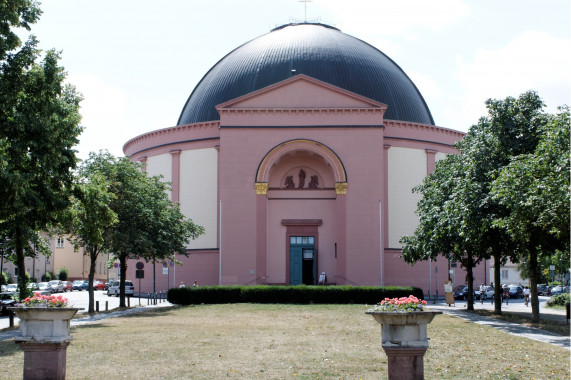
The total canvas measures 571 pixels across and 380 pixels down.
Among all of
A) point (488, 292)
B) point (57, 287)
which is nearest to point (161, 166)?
point (57, 287)

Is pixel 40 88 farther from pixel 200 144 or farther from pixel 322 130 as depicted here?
pixel 200 144

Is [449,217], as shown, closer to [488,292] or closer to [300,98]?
[300,98]

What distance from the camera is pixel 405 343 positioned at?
11266mm

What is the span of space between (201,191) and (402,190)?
51.3 feet

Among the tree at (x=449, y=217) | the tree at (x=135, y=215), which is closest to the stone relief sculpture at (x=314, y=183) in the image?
the tree at (x=449, y=217)

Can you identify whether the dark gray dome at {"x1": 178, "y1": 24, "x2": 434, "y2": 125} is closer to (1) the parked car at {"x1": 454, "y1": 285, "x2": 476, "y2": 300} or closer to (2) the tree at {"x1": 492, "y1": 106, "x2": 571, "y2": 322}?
(1) the parked car at {"x1": 454, "y1": 285, "x2": 476, "y2": 300}

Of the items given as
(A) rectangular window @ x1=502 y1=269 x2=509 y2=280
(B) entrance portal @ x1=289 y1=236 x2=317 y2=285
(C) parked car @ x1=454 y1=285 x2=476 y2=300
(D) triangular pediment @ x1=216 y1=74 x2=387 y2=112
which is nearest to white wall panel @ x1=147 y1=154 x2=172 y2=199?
(D) triangular pediment @ x1=216 y1=74 x2=387 y2=112

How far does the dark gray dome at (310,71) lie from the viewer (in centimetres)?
5778

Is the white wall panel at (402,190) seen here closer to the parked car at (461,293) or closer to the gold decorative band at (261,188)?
the parked car at (461,293)

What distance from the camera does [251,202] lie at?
48.5 m

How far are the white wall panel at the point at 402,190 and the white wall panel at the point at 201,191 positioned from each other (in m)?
13.5

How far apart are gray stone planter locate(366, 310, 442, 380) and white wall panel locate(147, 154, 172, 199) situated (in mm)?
46360

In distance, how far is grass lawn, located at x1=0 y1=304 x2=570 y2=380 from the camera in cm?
1373

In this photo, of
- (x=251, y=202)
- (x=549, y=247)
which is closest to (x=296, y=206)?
(x=251, y=202)
